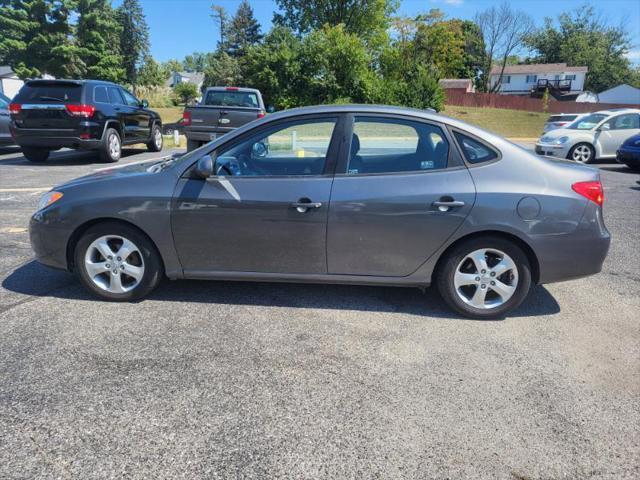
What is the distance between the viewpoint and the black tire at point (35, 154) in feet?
37.0

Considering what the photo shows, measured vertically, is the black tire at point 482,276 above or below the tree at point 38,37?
below

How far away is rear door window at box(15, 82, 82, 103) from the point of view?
10.4 metres

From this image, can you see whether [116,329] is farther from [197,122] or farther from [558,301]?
[197,122]

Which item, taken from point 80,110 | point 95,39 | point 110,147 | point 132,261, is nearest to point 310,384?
point 132,261

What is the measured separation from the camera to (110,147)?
1126 cm

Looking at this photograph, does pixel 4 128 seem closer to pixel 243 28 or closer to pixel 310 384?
pixel 310 384

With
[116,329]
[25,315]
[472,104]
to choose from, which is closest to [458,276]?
[116,329]

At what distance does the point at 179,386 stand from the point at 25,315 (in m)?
1.69

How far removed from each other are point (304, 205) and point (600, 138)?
44.1 ft

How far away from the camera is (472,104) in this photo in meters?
43.6

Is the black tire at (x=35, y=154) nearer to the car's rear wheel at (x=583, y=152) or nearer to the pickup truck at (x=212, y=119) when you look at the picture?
the pickup truck at (x=212, y=119)

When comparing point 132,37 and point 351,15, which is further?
point 132,37

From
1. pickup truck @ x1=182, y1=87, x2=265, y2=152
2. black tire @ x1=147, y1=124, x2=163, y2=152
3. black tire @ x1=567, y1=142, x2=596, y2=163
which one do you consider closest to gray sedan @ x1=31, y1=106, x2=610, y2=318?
pickup truck @ x1=182, y1=87, x2=265, y2=152

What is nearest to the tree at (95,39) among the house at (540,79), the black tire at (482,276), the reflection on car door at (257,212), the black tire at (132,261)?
the black tire at (132,261)
